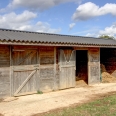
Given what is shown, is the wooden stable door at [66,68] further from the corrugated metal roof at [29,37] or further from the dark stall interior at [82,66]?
the dark stall interior at [82,66]

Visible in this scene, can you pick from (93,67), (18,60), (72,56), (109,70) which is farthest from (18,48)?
(109,70)

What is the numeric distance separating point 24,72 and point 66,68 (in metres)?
2.57

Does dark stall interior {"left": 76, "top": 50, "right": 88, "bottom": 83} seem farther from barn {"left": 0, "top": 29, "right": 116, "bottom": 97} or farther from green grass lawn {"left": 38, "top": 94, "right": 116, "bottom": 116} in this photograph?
green grass lawn {"left": 38, "top": 94, "right": 116, "bottom": 116}

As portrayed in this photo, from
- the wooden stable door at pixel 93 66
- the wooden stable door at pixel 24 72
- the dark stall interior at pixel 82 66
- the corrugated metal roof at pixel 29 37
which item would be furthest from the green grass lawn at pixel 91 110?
the dark stall interior at pixel 82 66

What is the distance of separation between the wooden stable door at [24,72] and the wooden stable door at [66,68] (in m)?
1.51

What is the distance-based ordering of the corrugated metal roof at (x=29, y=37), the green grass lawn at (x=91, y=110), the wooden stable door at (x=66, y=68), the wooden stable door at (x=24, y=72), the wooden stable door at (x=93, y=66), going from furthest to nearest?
the wooden stable door at (x=93, y=66) → the wooden stable door at (x=66, y=68) → the wooden stable door at (x=24, y=72) → the corrugated metal roof at (x=29, y=37) → the green grass lawn at (x=91, y=110)

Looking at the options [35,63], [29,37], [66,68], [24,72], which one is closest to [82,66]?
[66,68]

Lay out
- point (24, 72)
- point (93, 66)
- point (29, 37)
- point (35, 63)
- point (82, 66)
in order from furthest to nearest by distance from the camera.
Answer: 1. point (82, 66)
2. point (93, 66)
3. point (29, 37)
4. point (35, 63)
5. point (24, 72)

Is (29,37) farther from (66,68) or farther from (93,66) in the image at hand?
(93,66)

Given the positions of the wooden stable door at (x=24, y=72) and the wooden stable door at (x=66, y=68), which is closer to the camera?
the wooden stable door at (x=24, y=72)

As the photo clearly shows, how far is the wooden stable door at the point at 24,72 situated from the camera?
877 cm

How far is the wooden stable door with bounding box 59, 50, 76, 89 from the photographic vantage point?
1048cm

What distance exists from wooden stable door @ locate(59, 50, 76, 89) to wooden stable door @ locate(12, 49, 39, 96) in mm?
1510

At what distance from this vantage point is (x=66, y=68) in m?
10.7
